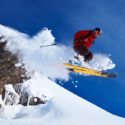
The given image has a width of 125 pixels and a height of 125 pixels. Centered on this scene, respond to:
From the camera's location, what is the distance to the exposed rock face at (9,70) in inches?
1339

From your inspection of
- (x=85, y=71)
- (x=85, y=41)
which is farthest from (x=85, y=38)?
(x=85, y=71)

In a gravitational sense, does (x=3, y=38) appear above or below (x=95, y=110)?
above

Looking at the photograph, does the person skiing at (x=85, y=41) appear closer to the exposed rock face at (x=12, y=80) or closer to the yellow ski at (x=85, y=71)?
the yellow ski at (x=85, y=71)

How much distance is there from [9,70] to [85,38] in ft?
44.8

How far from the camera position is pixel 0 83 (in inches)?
1515

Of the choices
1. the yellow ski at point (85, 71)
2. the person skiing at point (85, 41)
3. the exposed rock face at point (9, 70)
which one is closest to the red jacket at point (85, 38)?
the person skiing at point (85, 41)

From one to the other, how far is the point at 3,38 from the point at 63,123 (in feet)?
60.4

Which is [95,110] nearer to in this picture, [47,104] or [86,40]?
[47,104]

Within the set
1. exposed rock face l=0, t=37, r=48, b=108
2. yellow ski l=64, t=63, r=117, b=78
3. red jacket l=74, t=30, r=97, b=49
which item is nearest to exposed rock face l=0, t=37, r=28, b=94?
exposed rock face l=0, t=37, r=48, b=108

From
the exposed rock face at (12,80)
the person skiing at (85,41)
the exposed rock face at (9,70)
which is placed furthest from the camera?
the exposed rock face at (12,80)

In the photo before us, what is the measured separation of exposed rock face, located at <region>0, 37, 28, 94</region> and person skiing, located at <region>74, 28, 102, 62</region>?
10352 millimetres

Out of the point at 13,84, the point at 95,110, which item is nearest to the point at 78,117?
the point at 95,110

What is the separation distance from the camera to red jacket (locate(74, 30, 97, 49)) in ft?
79.1

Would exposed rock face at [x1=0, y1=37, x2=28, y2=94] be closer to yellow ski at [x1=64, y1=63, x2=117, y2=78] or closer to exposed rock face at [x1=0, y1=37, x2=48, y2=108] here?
exposed rock face at [x1=0, y1=37, x2=48, y2=108]
